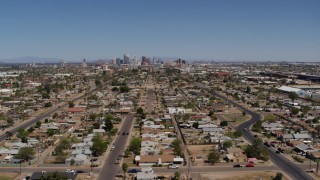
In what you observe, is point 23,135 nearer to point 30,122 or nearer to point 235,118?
point 30,122

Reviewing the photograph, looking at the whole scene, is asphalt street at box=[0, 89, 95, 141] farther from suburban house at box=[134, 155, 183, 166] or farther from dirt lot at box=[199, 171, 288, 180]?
dirt lot at box=[199, 171, 288, 180]

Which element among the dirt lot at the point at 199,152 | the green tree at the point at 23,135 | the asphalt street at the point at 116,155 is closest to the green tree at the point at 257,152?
the dirt lot at the point at 199,152

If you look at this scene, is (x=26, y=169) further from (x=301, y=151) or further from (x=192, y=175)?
(x=301, y=151)

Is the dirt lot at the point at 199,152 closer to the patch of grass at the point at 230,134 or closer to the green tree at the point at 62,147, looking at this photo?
the patch of grass at the point at 230,134

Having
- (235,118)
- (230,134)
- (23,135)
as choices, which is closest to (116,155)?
(23,135)

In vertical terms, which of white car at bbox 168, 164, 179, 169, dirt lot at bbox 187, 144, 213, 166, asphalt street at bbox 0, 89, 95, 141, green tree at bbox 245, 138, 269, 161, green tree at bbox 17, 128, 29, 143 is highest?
green tree at bbox 245, 138, 269, 161

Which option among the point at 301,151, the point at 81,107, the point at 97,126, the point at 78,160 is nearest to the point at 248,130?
the point at 301,151

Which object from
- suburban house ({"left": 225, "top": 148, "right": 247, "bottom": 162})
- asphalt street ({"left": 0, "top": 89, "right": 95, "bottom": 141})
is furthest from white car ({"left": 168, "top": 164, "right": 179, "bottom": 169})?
asphalt street ({"left": 0, "top": 89, "right": 95, "bottom": 141})

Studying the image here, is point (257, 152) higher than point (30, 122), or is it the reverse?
point (257, 152)
